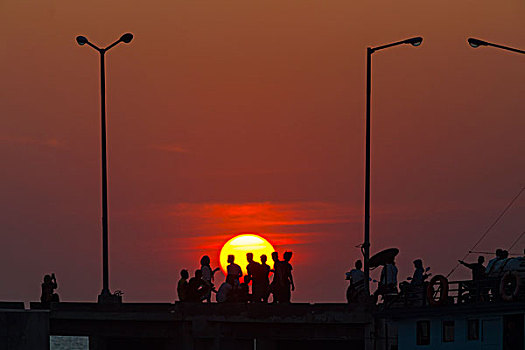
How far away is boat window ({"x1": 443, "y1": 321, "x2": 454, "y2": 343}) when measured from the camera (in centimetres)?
4372

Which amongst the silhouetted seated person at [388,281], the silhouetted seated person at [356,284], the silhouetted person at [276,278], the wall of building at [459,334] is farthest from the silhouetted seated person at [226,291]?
the wall of building at [459,334]

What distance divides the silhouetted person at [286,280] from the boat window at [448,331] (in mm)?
6088

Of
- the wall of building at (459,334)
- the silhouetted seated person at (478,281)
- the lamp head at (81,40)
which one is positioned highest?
the lamp head at (81,40)

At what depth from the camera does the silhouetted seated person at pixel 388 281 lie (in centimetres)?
4650

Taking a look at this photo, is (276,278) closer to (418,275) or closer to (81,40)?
(418,275)

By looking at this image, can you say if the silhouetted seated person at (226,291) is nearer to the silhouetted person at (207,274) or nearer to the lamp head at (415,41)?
the silhouetted person at (207,274)

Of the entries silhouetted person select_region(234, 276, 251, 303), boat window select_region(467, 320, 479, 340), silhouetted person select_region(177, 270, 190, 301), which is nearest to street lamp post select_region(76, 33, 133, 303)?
silhouetted person select_region(177, 270, 190, 301)

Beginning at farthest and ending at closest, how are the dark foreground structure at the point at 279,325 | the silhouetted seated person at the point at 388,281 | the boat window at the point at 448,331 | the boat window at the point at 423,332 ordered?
the silhouetted seated person at the point at 388,281
the boat window at the point at 423,332
the boat window at the point at 448,331
the dark foreground structure at the point at 279,325

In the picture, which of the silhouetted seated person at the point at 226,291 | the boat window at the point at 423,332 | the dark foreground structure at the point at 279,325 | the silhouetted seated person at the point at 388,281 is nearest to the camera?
the dark foreground structure at the point at 279,325

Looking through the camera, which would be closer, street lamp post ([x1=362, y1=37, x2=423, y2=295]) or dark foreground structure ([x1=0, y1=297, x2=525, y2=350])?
dark foreground structure ([x1=0, y1=297, x2=525, y2=350])

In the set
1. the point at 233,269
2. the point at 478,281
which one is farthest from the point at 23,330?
the point at 233,269

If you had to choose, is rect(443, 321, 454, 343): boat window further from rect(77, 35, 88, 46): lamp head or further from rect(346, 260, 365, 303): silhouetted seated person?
A: rect(77, 35, 88, 46): lamp head

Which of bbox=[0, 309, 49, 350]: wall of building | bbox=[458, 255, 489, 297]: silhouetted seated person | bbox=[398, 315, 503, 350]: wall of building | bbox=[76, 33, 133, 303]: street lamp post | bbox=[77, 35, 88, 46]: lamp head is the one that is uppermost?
bbox=[77, 35, 88, 46]: lamp head

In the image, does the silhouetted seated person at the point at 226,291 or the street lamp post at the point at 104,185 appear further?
the street lamp post at the point at 104,185
